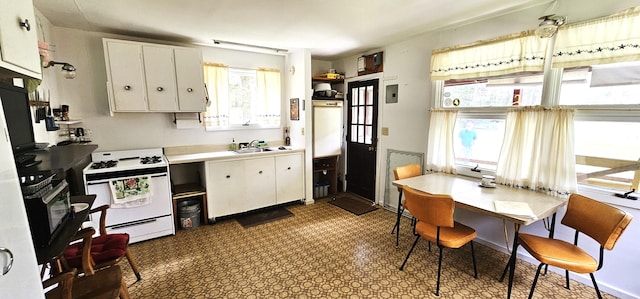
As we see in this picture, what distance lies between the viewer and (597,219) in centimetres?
185

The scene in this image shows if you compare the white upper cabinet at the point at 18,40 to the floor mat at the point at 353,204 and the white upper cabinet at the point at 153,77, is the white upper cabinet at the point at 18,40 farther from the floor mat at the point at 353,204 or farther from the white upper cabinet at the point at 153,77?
the floor mat at the point at 353,204

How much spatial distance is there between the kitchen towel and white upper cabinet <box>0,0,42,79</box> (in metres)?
1.66

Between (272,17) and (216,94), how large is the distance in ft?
5.26

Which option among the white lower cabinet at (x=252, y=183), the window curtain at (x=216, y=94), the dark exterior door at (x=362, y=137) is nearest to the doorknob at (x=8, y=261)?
the white lower cabinet at (x=252, y=183)

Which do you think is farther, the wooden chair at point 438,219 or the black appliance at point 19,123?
the wooden chair at point 438,219

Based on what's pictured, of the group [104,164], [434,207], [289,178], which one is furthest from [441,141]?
[104,164]

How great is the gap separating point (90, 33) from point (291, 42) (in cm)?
230

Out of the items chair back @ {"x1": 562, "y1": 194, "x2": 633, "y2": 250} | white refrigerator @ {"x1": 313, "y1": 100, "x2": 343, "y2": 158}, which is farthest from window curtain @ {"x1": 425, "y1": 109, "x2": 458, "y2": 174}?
white refrigerator @ {"x1": 313, "y1": 100, "x2": 343, "y2": 158}

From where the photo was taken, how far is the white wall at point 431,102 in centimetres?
201

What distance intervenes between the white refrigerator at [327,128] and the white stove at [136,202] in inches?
85.5

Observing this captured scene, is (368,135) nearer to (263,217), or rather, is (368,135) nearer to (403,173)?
(403,173)

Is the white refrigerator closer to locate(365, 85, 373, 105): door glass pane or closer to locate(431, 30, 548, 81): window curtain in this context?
locate(365, 85, 373, 105): door glass pane

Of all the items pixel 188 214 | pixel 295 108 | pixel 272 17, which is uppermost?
pixel 272 17

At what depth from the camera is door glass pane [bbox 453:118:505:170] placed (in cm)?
274
